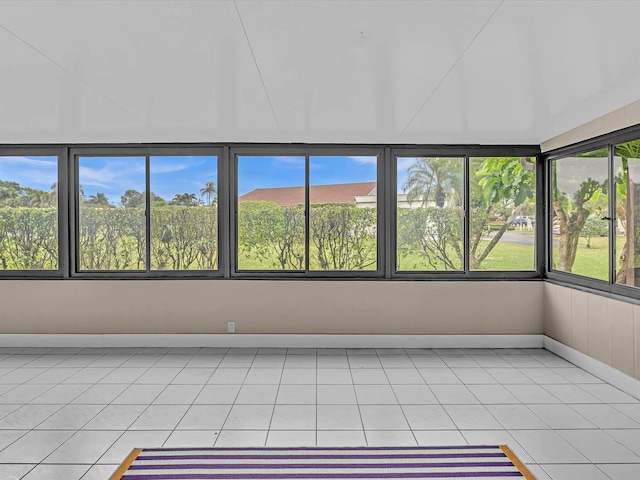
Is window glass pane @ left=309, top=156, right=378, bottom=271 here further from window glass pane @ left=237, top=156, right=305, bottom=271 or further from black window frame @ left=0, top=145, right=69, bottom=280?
black window frame @ left=0, top=145, right=69, bottom=280

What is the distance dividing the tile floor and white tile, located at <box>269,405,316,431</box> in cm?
1

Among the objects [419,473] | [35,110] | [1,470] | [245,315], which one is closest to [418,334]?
[245,315]

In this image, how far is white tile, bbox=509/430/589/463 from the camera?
2590 mm

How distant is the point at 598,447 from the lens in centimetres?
273

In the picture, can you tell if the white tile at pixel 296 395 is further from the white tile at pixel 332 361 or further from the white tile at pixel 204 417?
the white tile at pixel 332 361

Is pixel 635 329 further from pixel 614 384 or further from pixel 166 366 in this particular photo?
Result: pixel 166 366

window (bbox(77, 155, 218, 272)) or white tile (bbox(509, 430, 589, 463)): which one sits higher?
window (bbox(77, 155, 218, 272))

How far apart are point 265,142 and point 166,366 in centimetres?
247

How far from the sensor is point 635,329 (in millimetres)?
3516

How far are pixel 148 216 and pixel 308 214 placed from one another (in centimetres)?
178

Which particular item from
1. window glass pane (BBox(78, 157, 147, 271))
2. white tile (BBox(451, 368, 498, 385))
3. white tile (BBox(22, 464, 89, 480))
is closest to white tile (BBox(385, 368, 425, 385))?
white tile (BBox(451, 368, 498, 385))

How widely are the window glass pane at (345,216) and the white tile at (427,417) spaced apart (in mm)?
1987

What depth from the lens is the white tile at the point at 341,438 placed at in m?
2.75

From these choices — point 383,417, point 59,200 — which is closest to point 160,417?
point 383,417
